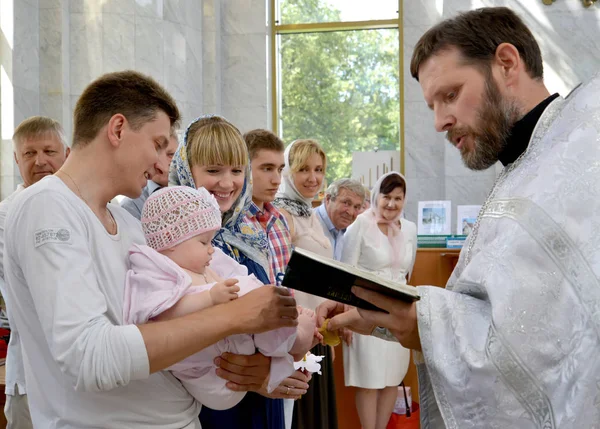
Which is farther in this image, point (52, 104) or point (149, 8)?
point (149, 8)

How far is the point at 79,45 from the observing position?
8180mm

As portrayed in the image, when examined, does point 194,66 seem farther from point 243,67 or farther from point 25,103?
point 25,103

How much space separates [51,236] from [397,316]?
96cm

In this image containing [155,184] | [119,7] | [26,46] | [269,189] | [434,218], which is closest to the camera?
[155,184]

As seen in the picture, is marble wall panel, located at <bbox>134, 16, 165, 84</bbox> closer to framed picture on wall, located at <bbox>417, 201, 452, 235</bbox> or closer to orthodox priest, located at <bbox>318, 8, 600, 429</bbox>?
framed picture on wall, located at <bbox>417, 201, 452, 235</bbox>

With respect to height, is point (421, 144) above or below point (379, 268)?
above

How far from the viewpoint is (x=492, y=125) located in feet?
7.23

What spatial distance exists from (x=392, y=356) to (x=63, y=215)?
416cm

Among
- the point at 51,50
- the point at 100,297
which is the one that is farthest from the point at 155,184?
the point at 51,50

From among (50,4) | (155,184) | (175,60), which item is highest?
(50,4)

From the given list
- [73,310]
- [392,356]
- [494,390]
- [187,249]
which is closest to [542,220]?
[494,390]

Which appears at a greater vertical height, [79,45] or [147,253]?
[79,45]

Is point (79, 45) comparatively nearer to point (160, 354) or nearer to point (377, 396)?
point (377, 396)

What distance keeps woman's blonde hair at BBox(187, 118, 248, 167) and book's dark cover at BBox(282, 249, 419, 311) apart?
971 millimetres
